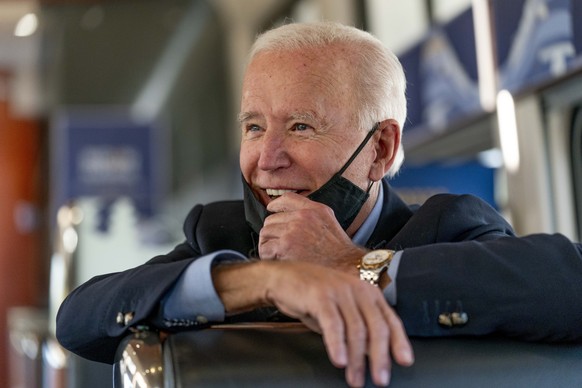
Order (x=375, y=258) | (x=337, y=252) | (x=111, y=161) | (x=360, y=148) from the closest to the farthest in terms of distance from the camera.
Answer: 1. (x=375, y=258)
2. (x=337, y=252)
3. (x=360, y=148)
4. (x=111, y=161)

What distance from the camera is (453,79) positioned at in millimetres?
6410

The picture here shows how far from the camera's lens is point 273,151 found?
2170 millimetres

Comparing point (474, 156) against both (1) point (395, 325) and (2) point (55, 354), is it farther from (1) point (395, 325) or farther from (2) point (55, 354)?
(1) point (395, 325)

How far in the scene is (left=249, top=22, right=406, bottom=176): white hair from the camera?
225cm

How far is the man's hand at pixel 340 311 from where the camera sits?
53.7 inches

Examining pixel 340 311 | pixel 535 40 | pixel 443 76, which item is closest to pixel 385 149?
pixel 340 311

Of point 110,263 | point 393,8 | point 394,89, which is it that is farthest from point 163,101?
point 394,89

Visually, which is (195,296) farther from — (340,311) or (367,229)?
(367,229)

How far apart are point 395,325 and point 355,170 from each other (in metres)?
0.95

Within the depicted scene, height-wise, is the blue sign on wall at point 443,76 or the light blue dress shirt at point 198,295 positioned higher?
the blue sign on wall at point 443,76

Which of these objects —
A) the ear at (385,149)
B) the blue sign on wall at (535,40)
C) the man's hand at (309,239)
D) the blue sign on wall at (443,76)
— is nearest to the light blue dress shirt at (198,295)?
the man's hand at (309,239)

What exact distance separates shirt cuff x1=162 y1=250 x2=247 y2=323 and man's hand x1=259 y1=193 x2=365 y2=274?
244 millimetres

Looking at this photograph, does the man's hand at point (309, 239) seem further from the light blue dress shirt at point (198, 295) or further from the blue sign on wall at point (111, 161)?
the blue sign on wall at point (111, 161)

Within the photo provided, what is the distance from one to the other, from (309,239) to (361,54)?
614 millimetres
